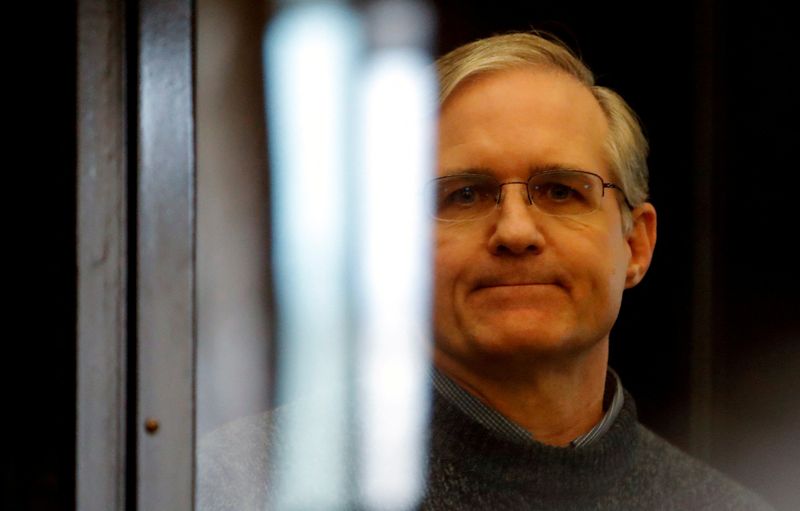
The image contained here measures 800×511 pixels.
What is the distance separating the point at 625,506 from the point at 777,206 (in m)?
0.36

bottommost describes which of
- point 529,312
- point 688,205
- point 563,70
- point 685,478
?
point 685,478

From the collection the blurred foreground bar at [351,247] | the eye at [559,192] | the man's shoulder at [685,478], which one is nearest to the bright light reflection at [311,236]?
the blurred foreground bar at [351,247]

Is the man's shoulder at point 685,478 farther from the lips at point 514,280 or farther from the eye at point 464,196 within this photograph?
the eye at point 464,196

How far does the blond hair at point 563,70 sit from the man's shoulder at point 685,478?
229mm

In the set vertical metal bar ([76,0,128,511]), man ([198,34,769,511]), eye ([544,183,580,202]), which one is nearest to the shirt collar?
man ([198,34,769,511])

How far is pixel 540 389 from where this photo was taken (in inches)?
38.4

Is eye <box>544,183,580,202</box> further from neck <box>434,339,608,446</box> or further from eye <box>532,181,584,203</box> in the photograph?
neck <box>434,339,608,446</box>

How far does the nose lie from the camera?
37.5 inches

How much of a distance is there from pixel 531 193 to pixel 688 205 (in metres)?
0.19

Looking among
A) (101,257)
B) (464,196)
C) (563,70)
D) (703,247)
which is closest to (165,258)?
(101,257)

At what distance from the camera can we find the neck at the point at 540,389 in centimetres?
97

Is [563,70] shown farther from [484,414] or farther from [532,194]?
[484,414]

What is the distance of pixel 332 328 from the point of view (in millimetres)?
982
